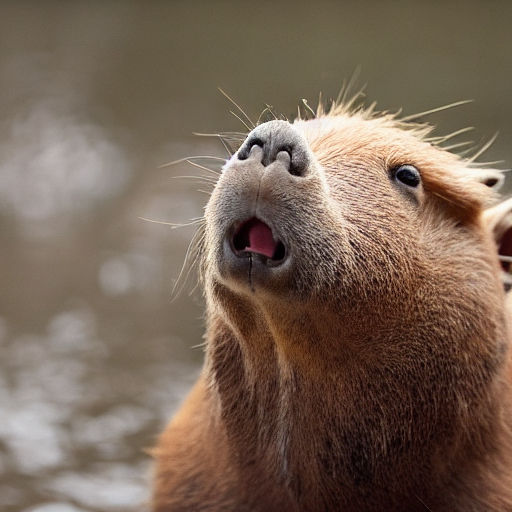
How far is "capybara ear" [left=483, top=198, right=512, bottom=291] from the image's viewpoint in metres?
4.46

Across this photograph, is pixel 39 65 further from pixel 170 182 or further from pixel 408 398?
pixel 408 398

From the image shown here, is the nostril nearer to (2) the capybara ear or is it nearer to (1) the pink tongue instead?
(1) the pink tongue

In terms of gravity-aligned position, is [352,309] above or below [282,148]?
below

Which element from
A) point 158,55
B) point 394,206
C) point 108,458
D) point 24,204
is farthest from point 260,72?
point 394,206

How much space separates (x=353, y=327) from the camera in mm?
3734

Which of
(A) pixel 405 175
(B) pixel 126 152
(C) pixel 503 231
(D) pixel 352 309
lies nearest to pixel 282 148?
(D) pixel 352 309

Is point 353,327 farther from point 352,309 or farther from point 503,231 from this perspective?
point 503,231

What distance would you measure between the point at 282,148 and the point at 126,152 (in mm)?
6103

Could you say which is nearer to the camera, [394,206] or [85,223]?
[394,206]

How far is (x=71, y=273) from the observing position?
8156 mm

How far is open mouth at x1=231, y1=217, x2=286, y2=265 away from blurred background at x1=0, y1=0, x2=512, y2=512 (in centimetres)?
236

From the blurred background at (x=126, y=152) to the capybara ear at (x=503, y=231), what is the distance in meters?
2.20

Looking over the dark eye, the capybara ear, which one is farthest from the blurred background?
the dark eye

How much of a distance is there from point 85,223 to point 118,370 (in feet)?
6.53
